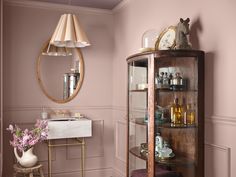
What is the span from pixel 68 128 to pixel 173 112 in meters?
1.71

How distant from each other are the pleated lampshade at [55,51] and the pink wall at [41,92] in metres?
0.11

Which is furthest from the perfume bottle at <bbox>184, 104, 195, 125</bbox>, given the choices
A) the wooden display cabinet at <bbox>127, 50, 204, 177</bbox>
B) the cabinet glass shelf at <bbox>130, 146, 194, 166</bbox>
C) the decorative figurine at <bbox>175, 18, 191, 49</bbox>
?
the decorative figurine at <bbox>175, 18, 191, 49</bbox>

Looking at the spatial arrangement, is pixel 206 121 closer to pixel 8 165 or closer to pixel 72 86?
pixel 72 86

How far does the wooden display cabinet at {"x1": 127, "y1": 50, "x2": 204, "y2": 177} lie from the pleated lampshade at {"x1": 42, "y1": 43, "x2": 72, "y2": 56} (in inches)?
75.3

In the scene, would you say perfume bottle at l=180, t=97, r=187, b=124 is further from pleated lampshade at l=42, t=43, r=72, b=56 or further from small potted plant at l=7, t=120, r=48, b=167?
pleated lampshade at l=42, t=43, r=72, b=56

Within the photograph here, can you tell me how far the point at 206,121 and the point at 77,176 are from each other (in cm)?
253

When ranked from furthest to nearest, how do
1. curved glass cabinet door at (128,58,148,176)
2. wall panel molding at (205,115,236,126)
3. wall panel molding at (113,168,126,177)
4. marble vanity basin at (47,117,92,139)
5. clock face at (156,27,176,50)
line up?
1. wall panel molding at (113,168,126,177)
2. marble vanity basin at (47,117,92,139)
3. clock face at (156,27,176,50)
4. curved glass cabinet door at (128,58,148,176)
5. wall panel molding at (205,115,236,126)

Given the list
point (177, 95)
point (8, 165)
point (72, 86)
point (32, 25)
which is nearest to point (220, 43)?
point (177, 95)

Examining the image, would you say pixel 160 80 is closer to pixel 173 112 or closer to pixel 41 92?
pixel 173 112

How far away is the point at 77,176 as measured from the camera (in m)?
4.25

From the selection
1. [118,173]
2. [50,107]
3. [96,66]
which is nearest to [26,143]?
[50,107]

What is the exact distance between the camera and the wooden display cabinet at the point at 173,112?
2.38 meters

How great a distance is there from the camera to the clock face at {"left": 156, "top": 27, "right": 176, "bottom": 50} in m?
2.69

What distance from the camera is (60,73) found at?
417 centimetres
